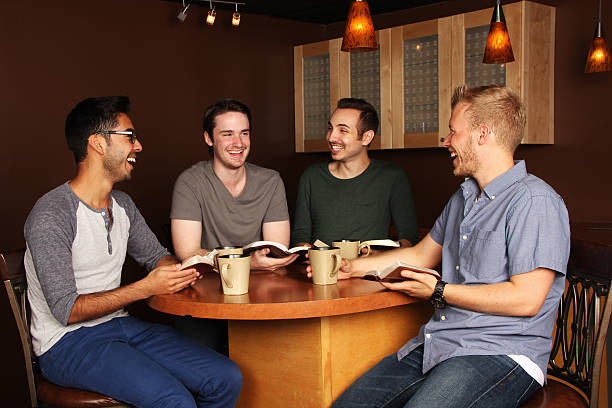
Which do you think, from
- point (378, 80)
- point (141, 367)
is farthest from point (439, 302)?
point (378, 80)

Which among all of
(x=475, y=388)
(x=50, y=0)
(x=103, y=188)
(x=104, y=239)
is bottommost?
(x=475, y=388)

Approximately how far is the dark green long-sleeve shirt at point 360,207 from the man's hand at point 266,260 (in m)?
0.76

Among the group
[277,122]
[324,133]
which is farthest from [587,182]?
[277,122]

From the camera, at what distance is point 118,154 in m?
2.33

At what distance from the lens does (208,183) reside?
2.76 meters

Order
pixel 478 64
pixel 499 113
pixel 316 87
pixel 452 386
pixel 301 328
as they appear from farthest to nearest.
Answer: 1. pixel 316 87
2. pixel 478 64
3. pixel 301 328
4. pixel 499 113
5. pixel 452 386

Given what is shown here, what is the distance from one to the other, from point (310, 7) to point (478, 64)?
143cm

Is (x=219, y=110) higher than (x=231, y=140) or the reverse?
higher

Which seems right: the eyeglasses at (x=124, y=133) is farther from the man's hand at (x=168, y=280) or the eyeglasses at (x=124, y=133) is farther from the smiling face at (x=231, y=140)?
the man's hand at (x=168, y=280)

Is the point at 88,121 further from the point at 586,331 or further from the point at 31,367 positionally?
the point at 586,331

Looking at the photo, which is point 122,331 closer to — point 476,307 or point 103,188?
point 103,188

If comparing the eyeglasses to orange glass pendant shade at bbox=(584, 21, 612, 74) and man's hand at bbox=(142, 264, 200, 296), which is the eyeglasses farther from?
orange glass pendant shade at bbox=(584, 21, 612, 74)

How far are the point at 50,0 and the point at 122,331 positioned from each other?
2.66m

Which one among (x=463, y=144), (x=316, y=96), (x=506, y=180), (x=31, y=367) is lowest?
(x=31, y=367)
